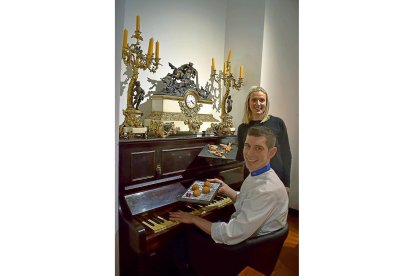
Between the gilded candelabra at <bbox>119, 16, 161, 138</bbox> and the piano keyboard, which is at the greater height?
the gilded candelabra at <bbox>119, 16, 161, 138</bbox>

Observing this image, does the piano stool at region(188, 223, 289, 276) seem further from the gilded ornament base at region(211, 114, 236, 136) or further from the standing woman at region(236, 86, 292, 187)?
the gilded ornament base at region(211, 114, 236, 136)

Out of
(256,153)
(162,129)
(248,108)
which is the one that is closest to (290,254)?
(256,153)

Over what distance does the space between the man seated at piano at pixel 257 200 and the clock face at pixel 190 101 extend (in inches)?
12.1

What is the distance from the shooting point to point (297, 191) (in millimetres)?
484

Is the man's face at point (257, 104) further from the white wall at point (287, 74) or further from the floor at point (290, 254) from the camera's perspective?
the floor at point (290, 254)

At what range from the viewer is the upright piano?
52 centimetres

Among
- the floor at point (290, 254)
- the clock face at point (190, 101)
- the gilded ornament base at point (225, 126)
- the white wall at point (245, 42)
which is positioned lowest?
the floor at point (290, 254)

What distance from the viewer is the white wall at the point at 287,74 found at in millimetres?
485

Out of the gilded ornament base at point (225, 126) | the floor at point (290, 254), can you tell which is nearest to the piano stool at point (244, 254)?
the floor at point (290, 254)

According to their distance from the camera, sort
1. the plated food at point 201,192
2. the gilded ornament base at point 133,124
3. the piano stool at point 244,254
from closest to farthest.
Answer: the piano stool at point 244,254, the plated food at point 201,192, the gilded ornament base at point 133,124

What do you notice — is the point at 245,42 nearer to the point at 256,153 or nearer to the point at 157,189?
the point at 256,153

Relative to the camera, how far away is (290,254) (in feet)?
1.60

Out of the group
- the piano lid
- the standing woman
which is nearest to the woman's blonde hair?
the standing woman

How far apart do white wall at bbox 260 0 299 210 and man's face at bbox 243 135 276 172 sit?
2.5 inches
